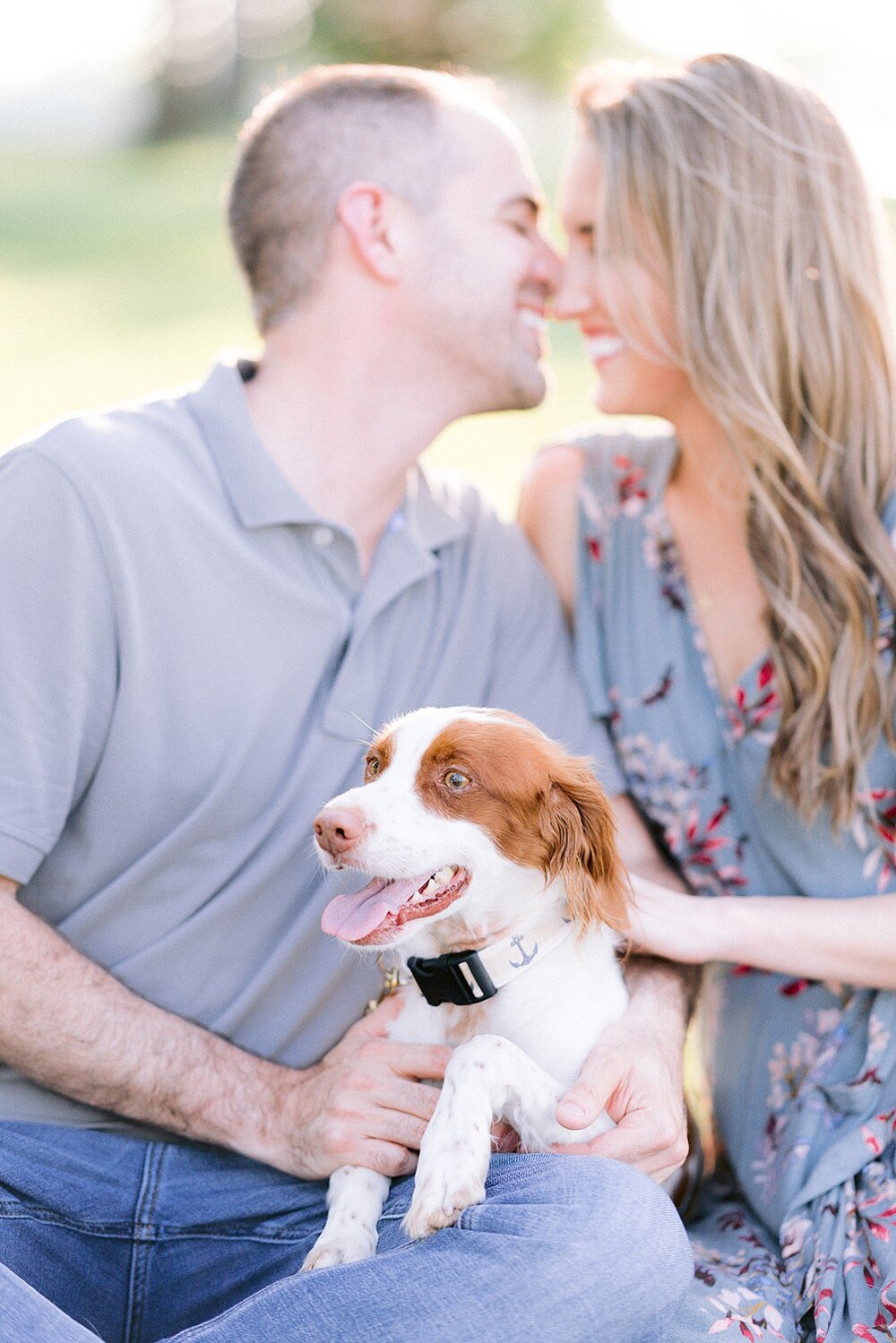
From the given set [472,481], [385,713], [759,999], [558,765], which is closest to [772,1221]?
[759,999]

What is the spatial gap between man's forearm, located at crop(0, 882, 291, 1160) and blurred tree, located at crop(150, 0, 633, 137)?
2817cm

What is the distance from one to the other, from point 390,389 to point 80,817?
1.17 metres

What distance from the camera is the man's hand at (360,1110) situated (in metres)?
2.30

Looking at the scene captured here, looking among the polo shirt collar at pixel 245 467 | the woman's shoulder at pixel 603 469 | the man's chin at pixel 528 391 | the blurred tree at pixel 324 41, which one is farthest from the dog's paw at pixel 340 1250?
the blurred tree at pixel 324 41

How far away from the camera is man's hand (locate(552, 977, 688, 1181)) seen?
2.21 m

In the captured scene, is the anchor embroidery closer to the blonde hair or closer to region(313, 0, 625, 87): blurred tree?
the blonde hair

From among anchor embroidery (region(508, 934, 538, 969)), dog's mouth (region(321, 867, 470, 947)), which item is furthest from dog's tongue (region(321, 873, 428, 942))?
anchor embroidery (region(508, 934, 538, 969))

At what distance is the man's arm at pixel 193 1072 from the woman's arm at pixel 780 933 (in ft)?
1.73

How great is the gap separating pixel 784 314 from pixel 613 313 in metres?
0.36

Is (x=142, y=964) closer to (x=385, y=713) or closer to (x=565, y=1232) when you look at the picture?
(x=385, y=713)

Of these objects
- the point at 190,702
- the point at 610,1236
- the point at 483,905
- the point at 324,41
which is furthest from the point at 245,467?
the point at 324,41

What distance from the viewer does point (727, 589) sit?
118 inches

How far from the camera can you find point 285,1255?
2.36 m

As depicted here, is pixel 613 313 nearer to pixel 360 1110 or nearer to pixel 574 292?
pixel 574 292
